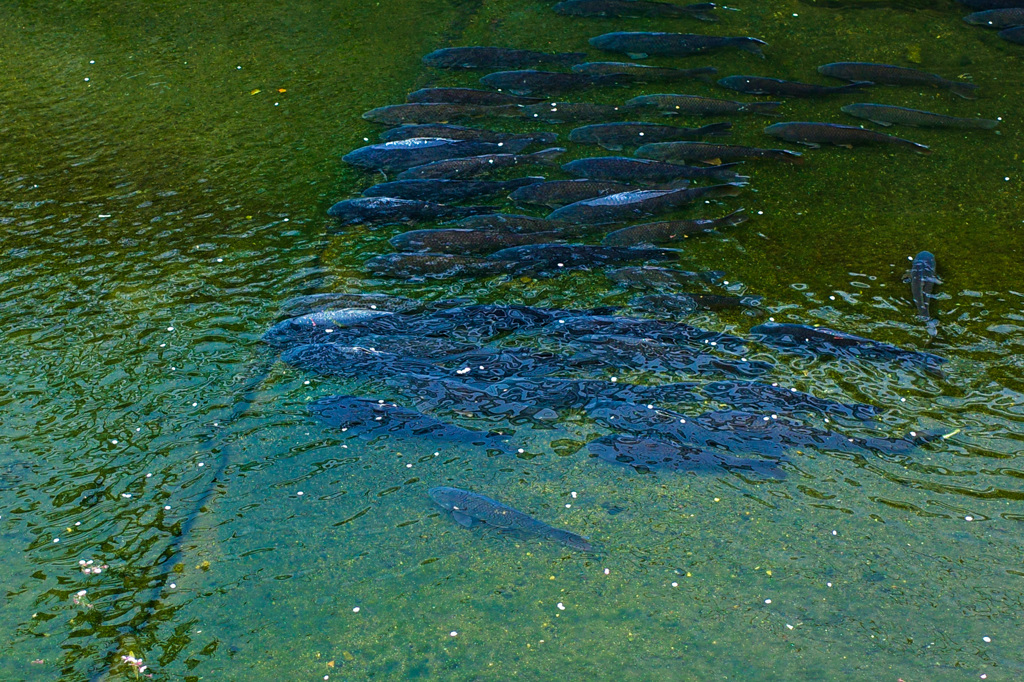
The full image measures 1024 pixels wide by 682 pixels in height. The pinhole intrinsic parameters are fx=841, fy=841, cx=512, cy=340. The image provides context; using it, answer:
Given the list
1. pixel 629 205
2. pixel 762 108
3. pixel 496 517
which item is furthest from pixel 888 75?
pixel 496 517

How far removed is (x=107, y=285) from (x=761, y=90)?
20.5 feet

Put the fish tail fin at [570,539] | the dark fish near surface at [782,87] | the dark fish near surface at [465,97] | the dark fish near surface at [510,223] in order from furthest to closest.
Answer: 1. the dark fish near surface at [465,97]
2. the dark fish near surface at [782,87]
3. the dark fish near surface at [510,223]
4. the fish tail fin at [570,539]

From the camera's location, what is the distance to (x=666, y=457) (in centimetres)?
459

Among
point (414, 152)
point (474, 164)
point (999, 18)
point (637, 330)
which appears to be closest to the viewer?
point (637, 330)

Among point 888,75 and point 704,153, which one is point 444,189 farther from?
point 888,75

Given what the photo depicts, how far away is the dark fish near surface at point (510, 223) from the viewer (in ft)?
21.5

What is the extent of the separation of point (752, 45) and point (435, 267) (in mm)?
5186

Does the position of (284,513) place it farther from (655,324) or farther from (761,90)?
(761,90)

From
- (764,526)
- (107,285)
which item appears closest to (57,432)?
(107,285)

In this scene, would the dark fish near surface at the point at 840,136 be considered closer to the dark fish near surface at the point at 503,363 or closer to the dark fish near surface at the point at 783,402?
the dark fish near surface at the point at 783,402

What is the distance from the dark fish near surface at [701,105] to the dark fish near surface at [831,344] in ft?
11.4

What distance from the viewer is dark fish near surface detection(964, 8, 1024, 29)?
9406mm

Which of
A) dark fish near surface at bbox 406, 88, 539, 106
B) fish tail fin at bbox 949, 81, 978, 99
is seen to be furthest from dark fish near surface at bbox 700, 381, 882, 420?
fish tail fin at bbox 949, 81, 978, 99

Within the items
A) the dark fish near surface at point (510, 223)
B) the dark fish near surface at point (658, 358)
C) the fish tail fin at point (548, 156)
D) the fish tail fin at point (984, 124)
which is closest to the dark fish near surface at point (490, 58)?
the fish tail fin at point (548, 156)
